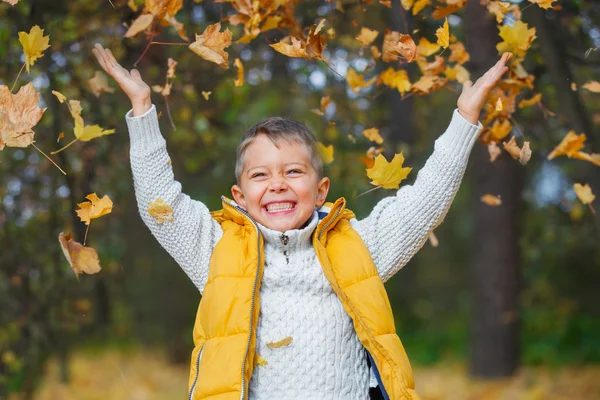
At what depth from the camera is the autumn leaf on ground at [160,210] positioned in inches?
93.1

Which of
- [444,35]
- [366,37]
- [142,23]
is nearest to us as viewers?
[444,35]

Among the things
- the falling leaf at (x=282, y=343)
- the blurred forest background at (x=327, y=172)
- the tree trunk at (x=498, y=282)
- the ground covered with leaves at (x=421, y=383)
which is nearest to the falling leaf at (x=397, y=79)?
the blurred forest background at (x=327, y=172)

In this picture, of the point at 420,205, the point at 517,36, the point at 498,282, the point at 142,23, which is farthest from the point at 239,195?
the point at 498,282

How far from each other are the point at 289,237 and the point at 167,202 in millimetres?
384

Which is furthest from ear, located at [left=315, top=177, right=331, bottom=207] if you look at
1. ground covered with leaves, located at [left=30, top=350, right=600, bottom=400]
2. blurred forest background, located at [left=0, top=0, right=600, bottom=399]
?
ground covered with leaves, located at [left=30, top=350, right=600, bottom=400]

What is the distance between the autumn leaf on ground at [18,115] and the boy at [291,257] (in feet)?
0.94

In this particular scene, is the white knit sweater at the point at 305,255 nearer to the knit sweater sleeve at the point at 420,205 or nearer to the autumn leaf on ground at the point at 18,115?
the knit sweater sleeve at the point at 420,205

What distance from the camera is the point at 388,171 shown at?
256 cm

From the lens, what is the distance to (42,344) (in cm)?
482

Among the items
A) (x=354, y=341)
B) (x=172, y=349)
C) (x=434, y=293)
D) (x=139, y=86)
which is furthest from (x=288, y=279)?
(x=434, y=293)

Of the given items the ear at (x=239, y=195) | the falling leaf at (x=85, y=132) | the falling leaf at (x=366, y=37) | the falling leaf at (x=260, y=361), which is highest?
the falling leaf at (x=366, y=37)

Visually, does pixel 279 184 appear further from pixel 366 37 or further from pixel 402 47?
pixel 366 37

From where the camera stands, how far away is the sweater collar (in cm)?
239

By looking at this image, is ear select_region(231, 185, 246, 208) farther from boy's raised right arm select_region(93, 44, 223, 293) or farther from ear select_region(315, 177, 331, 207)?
ear select_region(315, 177, 331, 207)
